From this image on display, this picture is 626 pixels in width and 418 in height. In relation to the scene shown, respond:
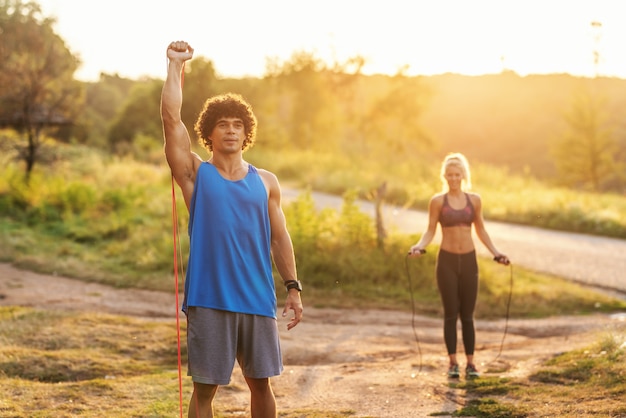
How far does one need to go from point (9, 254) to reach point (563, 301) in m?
9.38

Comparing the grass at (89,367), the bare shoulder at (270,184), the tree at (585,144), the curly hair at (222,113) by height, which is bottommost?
the grass at (89,367)

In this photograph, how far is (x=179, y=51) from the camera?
4.19 meters

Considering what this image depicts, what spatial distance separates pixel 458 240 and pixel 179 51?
402cm

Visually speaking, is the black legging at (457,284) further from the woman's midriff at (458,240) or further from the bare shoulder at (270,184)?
the bare shoulder at (270,184)

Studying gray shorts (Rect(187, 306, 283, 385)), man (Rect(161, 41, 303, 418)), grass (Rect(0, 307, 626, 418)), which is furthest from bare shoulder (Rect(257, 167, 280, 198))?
grass (Rect(0, 307, 626, 418))

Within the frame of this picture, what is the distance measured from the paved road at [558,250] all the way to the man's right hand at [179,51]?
10026mm

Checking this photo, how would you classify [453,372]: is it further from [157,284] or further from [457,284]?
[157,284]

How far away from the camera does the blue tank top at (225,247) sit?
4.00m

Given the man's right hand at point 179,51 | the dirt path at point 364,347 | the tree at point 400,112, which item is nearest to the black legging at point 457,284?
the dirt path at point 364,347

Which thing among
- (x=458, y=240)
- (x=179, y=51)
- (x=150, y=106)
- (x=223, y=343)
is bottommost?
(x=223, y=343)

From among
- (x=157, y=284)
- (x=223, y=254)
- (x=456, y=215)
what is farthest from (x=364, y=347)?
(x=223, y=254)

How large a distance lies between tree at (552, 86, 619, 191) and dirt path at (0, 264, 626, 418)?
30.8 m

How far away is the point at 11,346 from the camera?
26.1 ft

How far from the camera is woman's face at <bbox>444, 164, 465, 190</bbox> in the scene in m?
7.57
